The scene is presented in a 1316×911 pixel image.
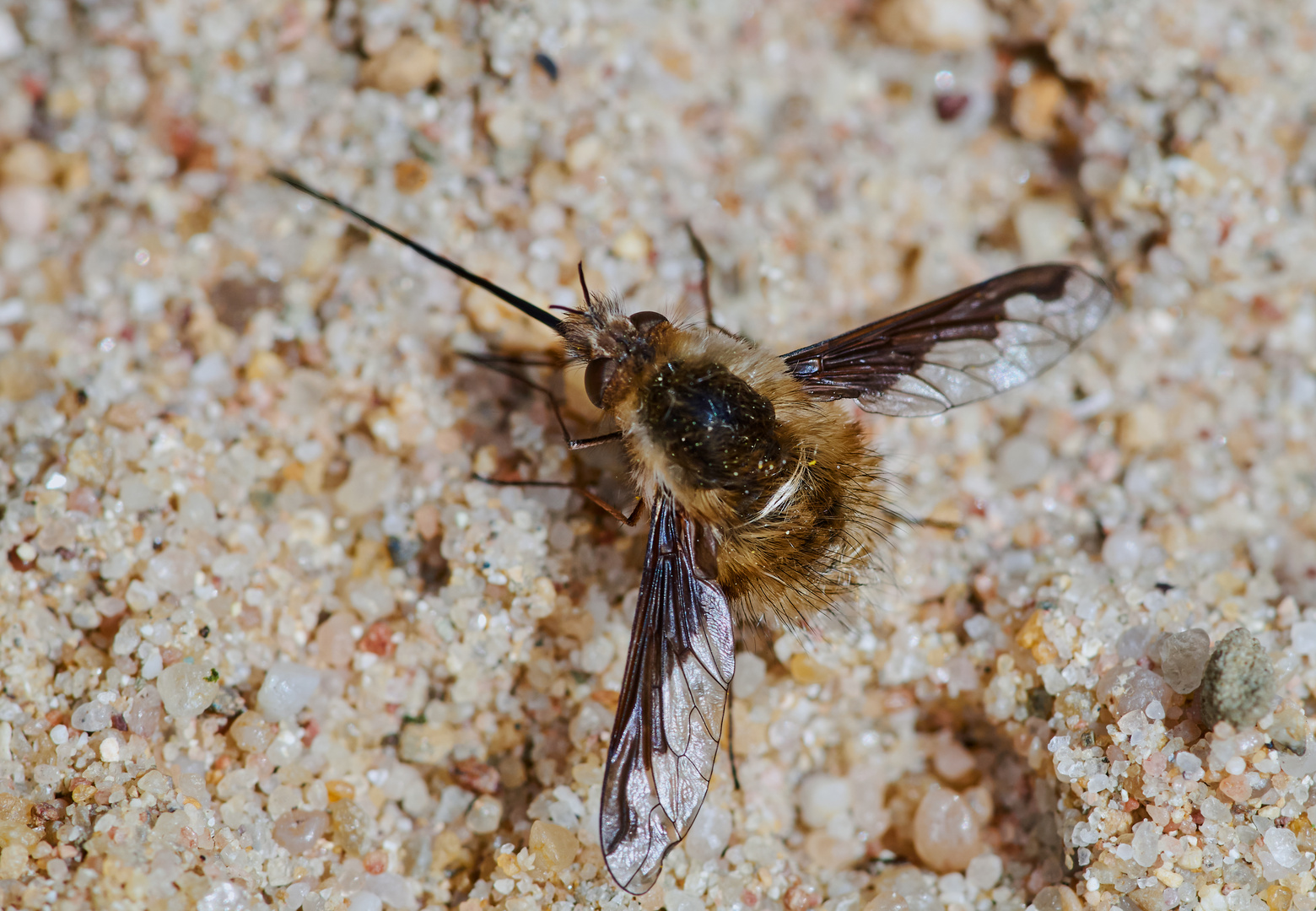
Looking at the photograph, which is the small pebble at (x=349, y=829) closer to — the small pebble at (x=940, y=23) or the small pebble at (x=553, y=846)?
the small pebble at (x=553, y=846)

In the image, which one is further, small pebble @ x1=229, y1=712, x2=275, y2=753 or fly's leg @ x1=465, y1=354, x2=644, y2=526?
fly's leg @ x1=465, y1=354, x2=644, y2=526

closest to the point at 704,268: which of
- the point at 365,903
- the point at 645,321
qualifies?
the point at 645,321

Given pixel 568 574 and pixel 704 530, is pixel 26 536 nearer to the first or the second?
pixel 568 574

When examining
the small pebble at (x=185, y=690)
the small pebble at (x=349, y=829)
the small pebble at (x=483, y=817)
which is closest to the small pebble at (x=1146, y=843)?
the small pebble at (x=483, y=817)

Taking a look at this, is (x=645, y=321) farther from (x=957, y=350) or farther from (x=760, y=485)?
(x=957, y=350)

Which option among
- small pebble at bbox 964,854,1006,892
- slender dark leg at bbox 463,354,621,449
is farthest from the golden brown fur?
small pebble at bbox 964,854,1006,892

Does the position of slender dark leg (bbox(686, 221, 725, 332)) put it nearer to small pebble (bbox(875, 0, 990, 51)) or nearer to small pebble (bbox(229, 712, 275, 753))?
small pebble (bbox(875, 0, 990, 51))
